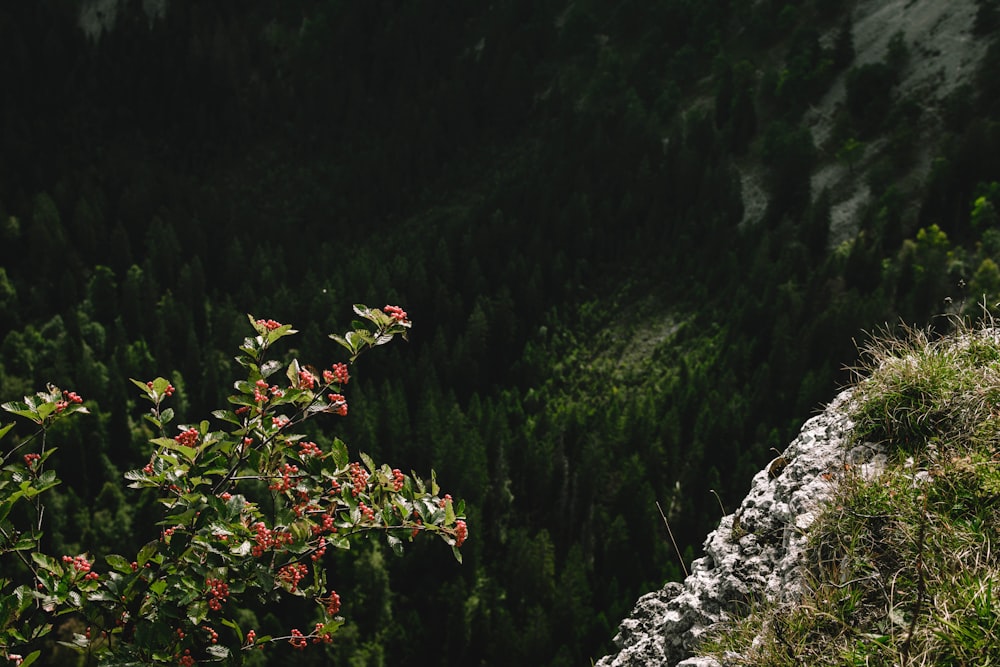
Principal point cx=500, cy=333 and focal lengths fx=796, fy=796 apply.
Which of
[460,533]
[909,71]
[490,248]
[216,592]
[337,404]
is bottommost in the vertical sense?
[460,533]

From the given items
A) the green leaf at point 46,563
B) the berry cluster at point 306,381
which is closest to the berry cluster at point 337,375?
the berry cluster at point 306,381

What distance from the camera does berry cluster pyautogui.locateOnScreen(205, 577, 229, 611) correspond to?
25.9ft

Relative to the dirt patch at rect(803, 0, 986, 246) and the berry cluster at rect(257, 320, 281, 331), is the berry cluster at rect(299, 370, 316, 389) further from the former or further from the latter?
the dirt patch at rect(803, 0, 986, 246)

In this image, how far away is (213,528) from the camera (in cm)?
790

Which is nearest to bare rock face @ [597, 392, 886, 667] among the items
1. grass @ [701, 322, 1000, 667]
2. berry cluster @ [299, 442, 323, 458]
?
grass @ [701, 322, 1000, 667]

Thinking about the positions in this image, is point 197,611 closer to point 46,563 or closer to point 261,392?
point 46,563

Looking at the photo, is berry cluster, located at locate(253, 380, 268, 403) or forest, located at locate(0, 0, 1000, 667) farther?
forest, located at locate(0, 0, 1000, 667)

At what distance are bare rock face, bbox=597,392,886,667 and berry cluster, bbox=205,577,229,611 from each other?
5.25 m

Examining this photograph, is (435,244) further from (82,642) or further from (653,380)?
(82,642)

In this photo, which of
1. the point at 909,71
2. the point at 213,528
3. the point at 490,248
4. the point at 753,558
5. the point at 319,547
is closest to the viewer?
the point at 213,528

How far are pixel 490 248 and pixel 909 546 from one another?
11434 centimetres

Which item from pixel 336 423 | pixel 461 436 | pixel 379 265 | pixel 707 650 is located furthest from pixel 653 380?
pixel 707 650

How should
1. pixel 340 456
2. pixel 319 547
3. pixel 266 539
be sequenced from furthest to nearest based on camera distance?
1. pixel 340 456
2. pixel 319 547
3. pixel 266 539

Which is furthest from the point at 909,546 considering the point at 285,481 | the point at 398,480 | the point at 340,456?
the point at 285,481
